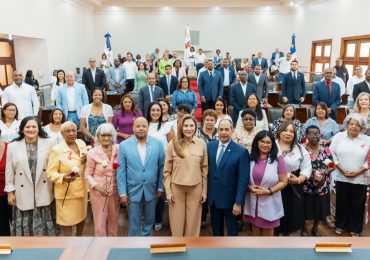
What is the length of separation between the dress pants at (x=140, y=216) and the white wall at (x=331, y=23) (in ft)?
30.2

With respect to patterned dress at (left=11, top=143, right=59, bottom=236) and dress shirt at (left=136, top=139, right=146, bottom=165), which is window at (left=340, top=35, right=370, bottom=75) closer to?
dress shirt at (left=136, top=139, right=146, bottom=165)

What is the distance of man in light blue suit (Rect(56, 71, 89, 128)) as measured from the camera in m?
5.33

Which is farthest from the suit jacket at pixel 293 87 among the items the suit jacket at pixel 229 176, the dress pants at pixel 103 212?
the dress pants at pixel 103 212

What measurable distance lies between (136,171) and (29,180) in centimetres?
93

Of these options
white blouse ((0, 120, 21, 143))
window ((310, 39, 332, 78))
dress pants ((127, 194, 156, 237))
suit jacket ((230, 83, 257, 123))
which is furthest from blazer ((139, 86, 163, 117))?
window ((310, 39, 332, 78))

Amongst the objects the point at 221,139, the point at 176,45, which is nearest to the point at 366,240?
the point at 221,139

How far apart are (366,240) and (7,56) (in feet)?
35.7

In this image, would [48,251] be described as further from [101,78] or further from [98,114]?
[101,78]

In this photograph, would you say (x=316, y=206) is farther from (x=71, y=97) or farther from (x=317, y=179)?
(x=71, y=97)

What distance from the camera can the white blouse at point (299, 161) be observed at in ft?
10.3

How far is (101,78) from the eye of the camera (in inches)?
285

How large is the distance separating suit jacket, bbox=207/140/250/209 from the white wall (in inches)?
345

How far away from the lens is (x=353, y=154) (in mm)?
3461

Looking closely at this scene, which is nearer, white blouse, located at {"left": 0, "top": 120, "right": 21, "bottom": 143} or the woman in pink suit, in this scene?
the woman in pink suit
